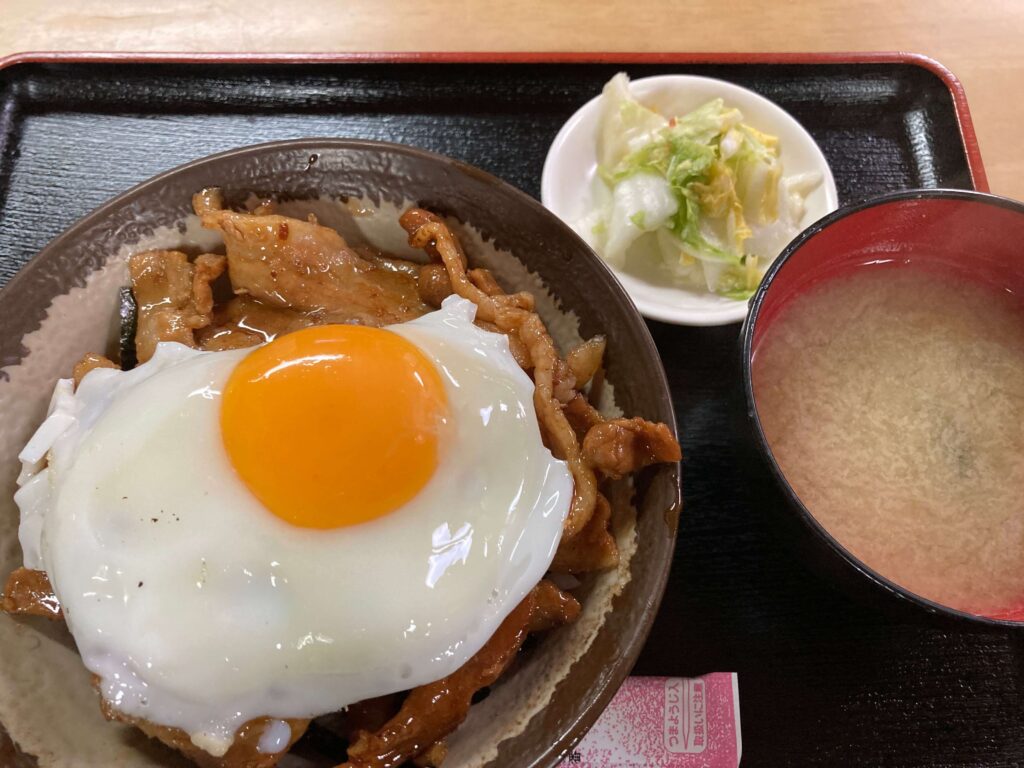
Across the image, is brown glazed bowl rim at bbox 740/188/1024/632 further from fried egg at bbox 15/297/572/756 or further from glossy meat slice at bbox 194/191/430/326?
glossy meat slice at bbox 194/191/430/326

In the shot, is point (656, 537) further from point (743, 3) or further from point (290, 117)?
point (743, 3)

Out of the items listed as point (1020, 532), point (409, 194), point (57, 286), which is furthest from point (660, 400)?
point (57, 286)

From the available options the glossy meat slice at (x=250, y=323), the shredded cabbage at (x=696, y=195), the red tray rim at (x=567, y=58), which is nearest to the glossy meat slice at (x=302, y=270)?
the glossy meat slice at (x=250, y=323)

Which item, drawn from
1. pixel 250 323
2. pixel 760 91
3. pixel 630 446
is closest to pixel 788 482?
pixel 630 446

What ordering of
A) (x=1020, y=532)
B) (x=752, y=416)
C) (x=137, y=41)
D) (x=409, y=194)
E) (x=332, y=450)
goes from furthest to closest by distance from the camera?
1. (x=137, y=41)
2. (x=409, y=194)
3. (x=1020, y=532)
4. (x=752, y=416)
5. (x=332, y=450)

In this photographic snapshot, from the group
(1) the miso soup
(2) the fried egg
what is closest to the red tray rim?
(1) the miso soup

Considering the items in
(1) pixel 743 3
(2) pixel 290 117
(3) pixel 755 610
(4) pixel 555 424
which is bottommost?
(3) pixel 755 610

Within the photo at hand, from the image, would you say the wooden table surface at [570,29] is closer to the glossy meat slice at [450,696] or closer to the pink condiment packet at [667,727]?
the glossy meat slice at [450,696]
